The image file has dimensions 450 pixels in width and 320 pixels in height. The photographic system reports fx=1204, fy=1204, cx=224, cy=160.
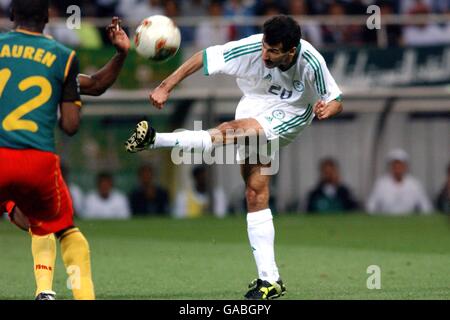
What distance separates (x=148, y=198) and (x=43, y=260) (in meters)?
11.1

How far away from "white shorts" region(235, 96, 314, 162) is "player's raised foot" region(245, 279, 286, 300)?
0.98m

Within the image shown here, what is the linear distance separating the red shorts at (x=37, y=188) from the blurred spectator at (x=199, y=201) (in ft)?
38.3

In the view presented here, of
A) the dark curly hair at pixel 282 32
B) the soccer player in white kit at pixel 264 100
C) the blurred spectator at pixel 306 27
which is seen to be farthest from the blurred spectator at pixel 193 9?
the dark curly hair at pixel 282 32

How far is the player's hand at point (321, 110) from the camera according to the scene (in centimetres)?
876

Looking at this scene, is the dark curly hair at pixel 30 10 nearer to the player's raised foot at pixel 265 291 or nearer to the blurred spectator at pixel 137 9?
the player's raised foot at pixel 265 291

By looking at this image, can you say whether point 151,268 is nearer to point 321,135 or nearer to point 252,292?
point 252,292

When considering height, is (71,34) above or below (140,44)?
above

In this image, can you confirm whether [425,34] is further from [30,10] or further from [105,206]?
[30,10]

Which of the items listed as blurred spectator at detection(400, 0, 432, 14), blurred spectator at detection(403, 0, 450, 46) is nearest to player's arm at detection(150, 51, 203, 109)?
blurred spectator at detection(403, 0, 450, 46)

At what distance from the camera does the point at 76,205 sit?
18.7m

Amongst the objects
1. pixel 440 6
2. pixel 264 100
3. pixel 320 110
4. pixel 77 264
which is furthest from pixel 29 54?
pixel 440 6

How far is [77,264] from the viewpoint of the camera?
23.8 ft
